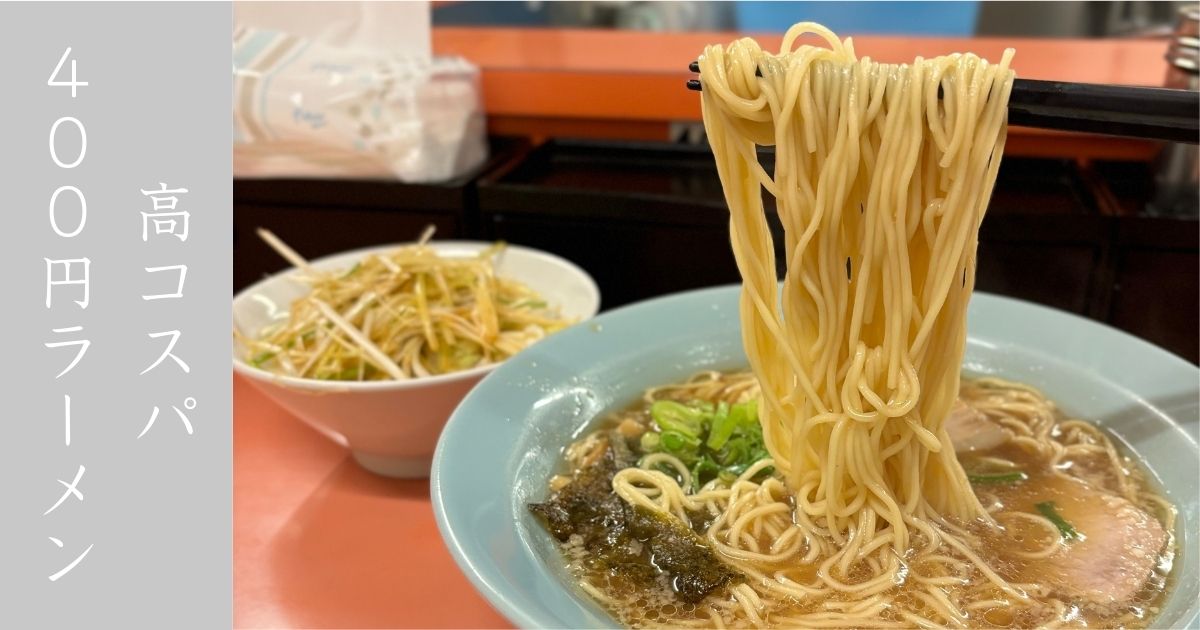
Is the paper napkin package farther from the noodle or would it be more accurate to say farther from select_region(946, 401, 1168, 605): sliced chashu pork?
select_region(946, 401, 1168, 605): sliced chashu pork

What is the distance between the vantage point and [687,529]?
45.7 inches

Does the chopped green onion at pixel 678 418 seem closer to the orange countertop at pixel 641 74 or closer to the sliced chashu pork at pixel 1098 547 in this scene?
the sliced chashu pork at pixel 1098 547

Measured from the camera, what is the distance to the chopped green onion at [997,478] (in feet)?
4.10

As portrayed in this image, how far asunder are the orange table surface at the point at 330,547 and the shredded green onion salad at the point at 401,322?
0.18 m

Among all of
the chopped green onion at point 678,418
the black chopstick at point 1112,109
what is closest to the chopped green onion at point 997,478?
the chopped green onion at point 678,418

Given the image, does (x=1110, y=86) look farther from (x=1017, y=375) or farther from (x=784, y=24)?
(x=784, y=24)

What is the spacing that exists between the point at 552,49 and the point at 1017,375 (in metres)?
1.44

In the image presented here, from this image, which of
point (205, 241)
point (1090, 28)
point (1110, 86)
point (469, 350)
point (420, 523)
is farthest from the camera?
point (1090, 28)

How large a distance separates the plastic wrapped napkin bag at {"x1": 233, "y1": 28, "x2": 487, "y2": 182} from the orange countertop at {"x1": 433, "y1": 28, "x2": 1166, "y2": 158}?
0.54 feet

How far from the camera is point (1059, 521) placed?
116 centimetres

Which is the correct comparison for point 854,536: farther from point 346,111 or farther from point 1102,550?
point 346,111

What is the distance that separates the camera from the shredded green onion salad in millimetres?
1496

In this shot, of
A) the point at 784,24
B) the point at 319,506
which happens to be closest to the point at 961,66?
the point at 319,506

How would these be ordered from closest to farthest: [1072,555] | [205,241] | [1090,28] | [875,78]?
1. [875,78]
2. [1072,555]
3. [205,241]
4. [1090,28]
